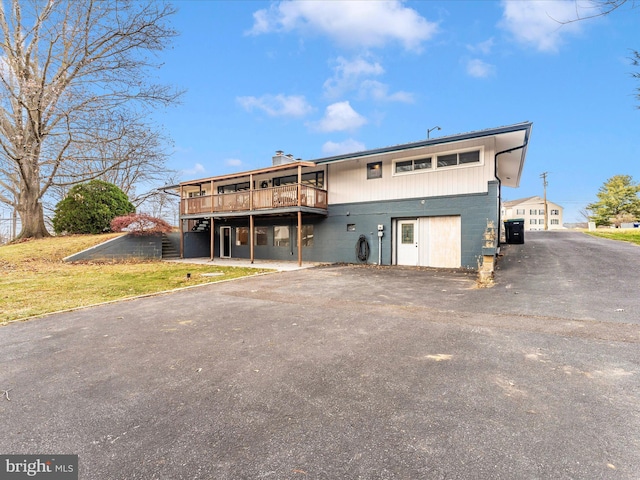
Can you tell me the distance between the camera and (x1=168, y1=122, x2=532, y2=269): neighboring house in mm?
10922

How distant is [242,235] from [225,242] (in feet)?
5.53

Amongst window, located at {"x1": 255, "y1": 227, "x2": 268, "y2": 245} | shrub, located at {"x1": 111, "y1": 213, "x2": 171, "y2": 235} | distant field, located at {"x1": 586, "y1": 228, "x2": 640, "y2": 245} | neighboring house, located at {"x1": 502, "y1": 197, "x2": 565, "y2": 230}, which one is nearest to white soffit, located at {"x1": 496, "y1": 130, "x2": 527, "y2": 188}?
distant field, located at {"x1": 586, "y1": 228, "x2": 640, "y2": 245}

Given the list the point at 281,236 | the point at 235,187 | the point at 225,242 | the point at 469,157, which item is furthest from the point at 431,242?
the point at 225,242

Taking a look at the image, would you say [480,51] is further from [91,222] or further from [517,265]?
[91,222]

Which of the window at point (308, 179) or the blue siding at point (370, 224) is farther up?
the window at point (308, 179)

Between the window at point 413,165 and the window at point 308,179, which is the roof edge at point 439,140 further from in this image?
the window at point 308,179

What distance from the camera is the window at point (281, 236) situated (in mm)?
16269

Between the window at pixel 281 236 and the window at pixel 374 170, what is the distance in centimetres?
542

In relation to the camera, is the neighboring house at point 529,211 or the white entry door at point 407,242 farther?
the neighboring house at point 529,211

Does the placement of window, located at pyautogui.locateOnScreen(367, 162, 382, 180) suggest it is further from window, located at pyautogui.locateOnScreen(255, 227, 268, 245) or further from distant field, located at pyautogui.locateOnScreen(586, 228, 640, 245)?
distant field, located at pyautogui.locateOnScreen(586, 228, 640, 245)

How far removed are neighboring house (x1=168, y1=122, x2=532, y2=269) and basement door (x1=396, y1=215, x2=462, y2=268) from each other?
39mm

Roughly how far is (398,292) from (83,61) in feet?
53.8

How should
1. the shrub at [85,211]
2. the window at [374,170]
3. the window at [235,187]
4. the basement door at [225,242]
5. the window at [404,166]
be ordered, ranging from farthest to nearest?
the basement door at [225,242], the window at [235,187], the shrub at [85,211], the window at [374,170], the window at [404,166]

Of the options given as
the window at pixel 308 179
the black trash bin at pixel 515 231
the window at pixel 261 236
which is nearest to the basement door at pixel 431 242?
the window at pixel 308 179
